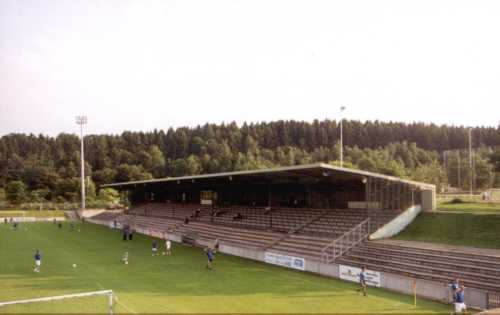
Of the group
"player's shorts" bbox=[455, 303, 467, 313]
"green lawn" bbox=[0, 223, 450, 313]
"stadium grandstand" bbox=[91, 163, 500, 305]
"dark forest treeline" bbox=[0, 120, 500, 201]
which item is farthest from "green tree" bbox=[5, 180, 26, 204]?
"player's shorts" bbox=[455, 303, 467, 313]

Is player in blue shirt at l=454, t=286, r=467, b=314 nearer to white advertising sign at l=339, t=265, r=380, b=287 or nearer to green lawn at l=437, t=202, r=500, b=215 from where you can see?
white advertising sign at l=339, t=265, r=380, b=287

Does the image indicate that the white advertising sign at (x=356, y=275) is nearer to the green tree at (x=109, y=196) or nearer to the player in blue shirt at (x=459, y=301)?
the player in blue shirt at (x=459, y=301)

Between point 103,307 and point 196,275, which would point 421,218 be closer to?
point 196,275

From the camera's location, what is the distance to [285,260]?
31.7 meters

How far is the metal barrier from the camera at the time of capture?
3064cm

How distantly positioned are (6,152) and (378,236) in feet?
445

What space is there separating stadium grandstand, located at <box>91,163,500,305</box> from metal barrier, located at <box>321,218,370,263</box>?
7cm

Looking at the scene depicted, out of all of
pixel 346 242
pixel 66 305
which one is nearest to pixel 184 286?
pixel 66 305

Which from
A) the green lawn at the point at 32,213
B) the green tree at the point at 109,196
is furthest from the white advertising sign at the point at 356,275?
the green tree at the point at 109,196

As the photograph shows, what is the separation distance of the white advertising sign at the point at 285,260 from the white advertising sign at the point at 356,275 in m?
3.45

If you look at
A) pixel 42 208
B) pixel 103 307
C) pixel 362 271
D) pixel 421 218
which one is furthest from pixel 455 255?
pixel 42 208

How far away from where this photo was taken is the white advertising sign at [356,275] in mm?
25234

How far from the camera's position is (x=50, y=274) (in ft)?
91.3

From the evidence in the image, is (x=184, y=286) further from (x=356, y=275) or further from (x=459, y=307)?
(x=459, y=307)
